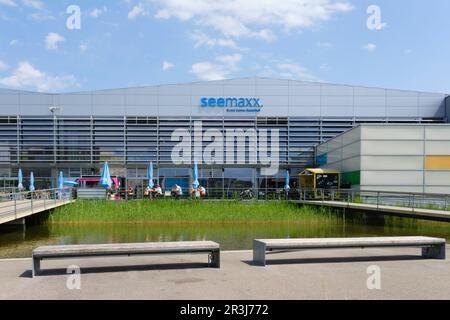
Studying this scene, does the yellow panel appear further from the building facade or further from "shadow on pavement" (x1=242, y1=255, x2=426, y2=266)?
"shadow on pavement" (x1=242, y1=255, x2=426, y2=266)

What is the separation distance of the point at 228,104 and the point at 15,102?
17.2 meters

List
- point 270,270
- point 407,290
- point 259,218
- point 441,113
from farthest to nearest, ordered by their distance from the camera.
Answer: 1. point 441,113
2. point 259,218
3. point 270,270
4. point 407,290

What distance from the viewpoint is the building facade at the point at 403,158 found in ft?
82.4

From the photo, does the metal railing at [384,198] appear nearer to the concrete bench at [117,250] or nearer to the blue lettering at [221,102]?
the concrete bench at [117,250]

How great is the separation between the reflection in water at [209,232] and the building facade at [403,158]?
17.6 feet

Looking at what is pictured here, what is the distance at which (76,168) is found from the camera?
1510 inches

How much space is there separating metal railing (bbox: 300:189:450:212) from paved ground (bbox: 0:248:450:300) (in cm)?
1019

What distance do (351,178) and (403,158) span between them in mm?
3289

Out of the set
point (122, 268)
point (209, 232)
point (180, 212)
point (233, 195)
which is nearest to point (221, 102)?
point (233, 195)

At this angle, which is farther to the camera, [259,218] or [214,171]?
[214,171]
